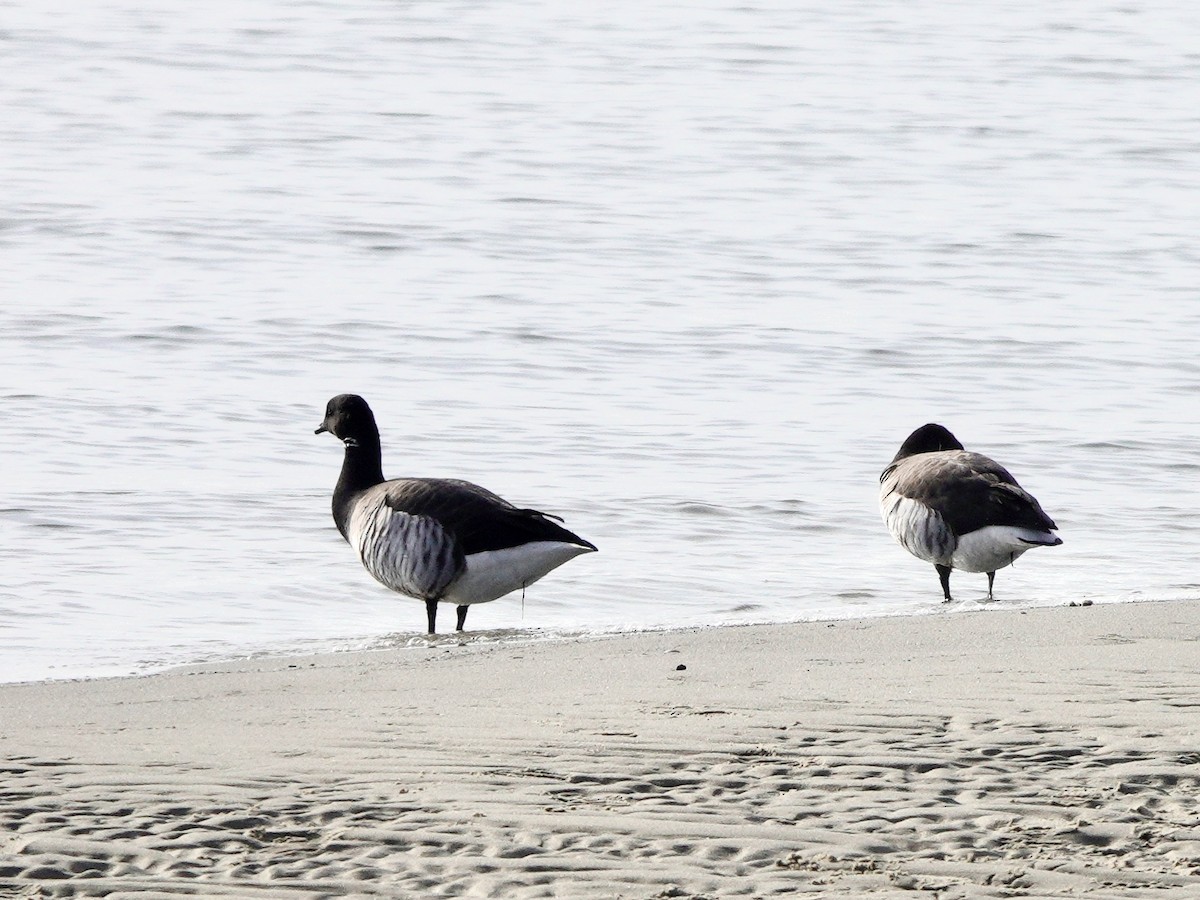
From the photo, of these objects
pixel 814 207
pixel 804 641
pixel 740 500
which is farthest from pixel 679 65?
pixel 804 641

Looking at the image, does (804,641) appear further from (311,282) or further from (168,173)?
(168,173)

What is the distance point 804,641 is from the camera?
7645mm

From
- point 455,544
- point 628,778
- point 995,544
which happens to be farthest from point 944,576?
point 628,778

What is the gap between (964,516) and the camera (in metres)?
9.52

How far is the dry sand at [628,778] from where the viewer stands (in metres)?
4.52

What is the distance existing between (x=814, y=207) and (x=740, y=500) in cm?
1553

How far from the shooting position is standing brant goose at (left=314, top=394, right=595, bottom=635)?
9.06 meters

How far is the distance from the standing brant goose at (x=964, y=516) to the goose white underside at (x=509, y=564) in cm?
185

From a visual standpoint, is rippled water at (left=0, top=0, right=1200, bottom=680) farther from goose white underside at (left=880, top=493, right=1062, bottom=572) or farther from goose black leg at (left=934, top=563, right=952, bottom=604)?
goose white underside at (left=880, top=493, right=1062, bottom=572)

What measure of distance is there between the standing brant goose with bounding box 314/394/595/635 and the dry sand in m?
1.90

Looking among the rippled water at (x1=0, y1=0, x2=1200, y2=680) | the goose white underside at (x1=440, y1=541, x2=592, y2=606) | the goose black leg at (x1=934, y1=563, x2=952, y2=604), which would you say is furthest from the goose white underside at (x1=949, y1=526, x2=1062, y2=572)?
the goose white underside at (x1=440, y1=541, x2=592, y2=606)

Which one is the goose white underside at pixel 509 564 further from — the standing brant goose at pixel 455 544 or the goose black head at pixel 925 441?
the goose black head at pixel 925 441

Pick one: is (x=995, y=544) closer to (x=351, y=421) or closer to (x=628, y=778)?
(x=351, y=421)

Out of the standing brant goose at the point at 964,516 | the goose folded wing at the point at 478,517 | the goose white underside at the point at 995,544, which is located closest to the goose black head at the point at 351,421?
the goose folded wing at the point at 478,517
